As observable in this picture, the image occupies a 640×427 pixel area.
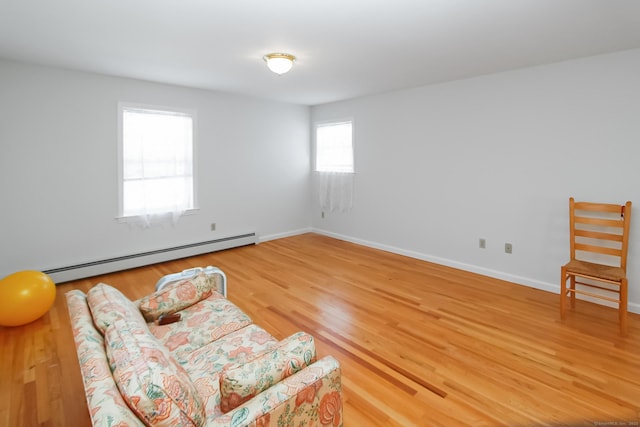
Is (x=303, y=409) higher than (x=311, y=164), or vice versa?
(x=311, y=164)

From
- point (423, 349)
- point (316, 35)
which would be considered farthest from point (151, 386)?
point (316, 35)

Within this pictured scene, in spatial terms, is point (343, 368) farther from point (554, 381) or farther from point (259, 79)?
point (259, 79)

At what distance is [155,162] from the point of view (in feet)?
14.7

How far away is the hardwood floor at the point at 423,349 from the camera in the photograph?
1.94 metres

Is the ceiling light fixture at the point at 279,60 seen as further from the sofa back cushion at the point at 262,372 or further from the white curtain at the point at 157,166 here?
the sofa back cushion at the point at 262,372

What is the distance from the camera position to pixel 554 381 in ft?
7.16

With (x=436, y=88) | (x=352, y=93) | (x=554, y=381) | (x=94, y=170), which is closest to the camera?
(x=554, y=381)

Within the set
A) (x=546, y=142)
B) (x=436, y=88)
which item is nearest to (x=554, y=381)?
(x=546, y=142)

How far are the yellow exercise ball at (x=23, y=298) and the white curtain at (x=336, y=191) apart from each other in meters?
4.08

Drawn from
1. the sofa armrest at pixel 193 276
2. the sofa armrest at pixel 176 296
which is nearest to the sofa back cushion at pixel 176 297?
the sofa armrest at pixel 176 296

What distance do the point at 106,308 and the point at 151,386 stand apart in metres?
0.74

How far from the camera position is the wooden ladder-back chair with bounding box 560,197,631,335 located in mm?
2811

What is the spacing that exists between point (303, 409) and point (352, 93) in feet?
14.9

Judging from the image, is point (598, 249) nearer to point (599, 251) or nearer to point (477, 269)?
point (599, 251)
